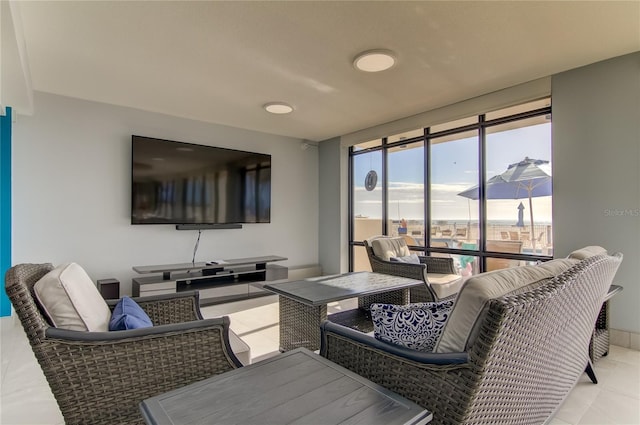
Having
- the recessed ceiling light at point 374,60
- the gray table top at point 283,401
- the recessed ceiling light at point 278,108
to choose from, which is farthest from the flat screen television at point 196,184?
the gray table top at point 283,401

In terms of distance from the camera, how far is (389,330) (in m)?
1.31

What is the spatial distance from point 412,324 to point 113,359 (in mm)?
1190

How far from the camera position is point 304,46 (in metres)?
2.68

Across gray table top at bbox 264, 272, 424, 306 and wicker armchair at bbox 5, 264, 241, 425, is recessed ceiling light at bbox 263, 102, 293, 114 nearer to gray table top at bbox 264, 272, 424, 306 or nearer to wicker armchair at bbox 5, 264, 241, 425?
gray table top at bbox 264, 272, 424, 306

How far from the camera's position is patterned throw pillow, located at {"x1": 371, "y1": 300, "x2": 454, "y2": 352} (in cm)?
124

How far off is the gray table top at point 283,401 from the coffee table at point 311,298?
1.21 meters

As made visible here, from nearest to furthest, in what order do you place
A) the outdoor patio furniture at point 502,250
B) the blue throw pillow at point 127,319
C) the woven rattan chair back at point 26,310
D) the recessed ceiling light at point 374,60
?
the woven rattan chair back at point 26,310, the blue throw pillow at point 127,319, the recessed ceiling light at point 374,60, the outdoor patio furniture at point 502,250

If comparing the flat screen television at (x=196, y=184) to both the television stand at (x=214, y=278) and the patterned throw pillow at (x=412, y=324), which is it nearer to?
the television stand at (x=214, y=278)

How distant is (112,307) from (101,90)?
2.82 m

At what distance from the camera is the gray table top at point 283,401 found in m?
0.89

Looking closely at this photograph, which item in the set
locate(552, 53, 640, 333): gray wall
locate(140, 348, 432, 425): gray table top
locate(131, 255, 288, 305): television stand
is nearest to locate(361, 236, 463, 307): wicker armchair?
locate(552, 53, 640, 333): gray wall

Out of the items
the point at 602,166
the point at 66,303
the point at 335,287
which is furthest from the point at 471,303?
the point at 602,166

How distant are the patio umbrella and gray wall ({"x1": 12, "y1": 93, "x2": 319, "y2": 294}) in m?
3.60

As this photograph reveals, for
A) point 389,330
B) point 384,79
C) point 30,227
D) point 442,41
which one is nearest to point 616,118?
point 442,41
